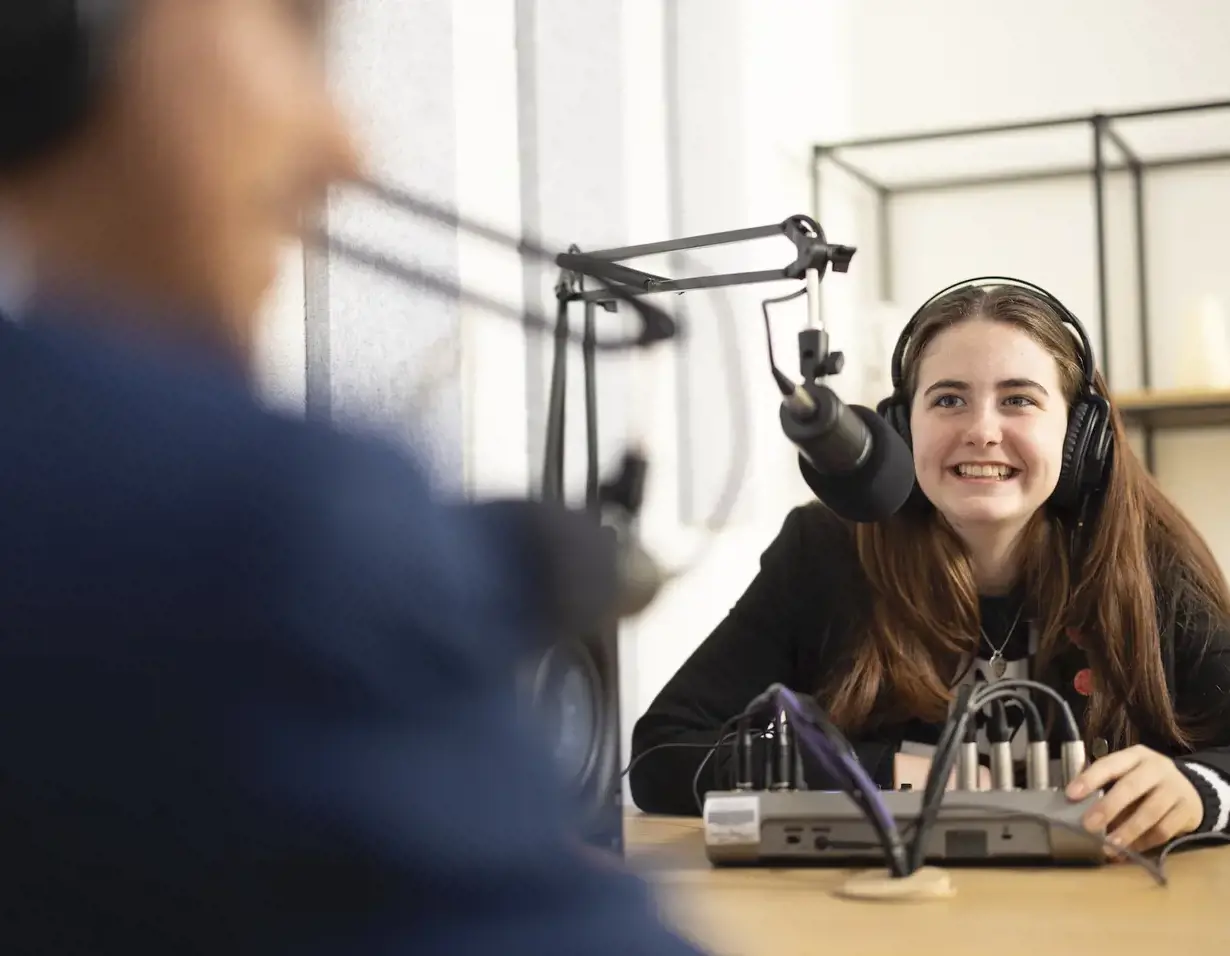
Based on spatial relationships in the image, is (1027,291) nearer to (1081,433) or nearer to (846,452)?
(1081,433)

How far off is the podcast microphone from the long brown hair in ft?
1.71

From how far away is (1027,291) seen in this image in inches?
60.8

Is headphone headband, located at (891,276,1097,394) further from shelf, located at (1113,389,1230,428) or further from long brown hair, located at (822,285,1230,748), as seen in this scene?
shelf, located at (1113,389,1230,428)

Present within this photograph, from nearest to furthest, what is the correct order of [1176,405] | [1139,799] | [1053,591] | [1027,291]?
[1139,799], [1053,591], [1027,291], [1176,405]

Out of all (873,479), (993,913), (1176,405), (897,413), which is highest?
(1176,405)

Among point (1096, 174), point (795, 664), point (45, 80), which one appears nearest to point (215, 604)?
point (45, 80)

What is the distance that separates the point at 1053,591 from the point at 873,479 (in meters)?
0.64

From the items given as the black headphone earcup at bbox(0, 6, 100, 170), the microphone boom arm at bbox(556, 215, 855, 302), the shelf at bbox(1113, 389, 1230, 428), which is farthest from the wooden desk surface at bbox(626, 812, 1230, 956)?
the shelf at bbox(1113, 389, 1230, 428)

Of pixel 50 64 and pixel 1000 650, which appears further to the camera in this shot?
pixel 1000 650

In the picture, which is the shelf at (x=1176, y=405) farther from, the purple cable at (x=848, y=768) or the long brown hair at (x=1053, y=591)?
the purple cable at (x=848, y=768)

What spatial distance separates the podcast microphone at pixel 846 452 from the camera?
798mm

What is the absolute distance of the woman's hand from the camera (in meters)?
1.00

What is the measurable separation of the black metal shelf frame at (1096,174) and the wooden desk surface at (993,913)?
197 centimetres

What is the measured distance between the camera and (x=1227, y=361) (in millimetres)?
2721
